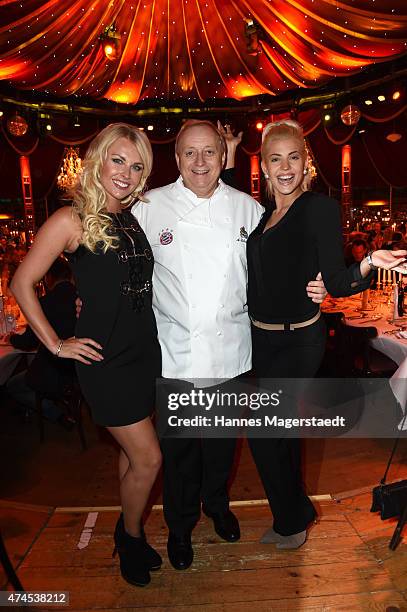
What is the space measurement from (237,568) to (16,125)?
7810 millimetres

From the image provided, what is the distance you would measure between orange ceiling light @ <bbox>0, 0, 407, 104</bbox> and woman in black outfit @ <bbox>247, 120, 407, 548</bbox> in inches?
179

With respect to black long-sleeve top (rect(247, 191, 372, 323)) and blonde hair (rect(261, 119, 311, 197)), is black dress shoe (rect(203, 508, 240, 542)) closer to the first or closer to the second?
black long-sleeve top (rect(247, 191, 372, 323))

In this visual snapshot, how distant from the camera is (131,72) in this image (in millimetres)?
8562

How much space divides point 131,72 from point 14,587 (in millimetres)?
8434

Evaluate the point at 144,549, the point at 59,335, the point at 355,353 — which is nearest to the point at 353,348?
the point at 355,353

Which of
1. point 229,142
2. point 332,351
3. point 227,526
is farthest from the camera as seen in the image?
point 332,351

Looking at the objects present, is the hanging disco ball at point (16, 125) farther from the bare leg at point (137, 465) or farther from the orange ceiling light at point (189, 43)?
the bare leg at point (137, 465)

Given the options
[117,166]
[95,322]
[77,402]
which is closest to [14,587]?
[95,322]

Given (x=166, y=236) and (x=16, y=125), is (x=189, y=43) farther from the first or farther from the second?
(x=166, y=236)

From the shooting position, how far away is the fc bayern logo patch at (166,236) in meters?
1.94

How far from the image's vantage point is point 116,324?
174 centimetres

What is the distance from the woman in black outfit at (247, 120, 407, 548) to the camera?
182cm

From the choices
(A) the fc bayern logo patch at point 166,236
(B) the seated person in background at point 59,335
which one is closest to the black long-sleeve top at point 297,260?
(A) the fc bayern logo patch at point 166,236

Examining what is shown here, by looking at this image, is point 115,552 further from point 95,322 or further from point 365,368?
point 365,368
